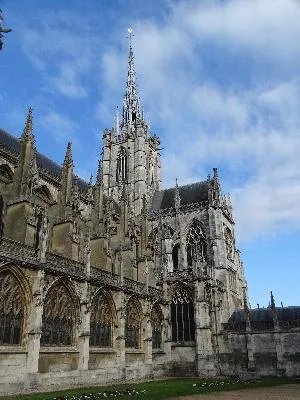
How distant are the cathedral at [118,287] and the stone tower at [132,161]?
0.30m

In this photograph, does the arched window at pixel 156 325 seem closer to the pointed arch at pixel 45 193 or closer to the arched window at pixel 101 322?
the arched window at pixel 101 322

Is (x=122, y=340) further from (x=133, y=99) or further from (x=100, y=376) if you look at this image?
(x=133, y=99)

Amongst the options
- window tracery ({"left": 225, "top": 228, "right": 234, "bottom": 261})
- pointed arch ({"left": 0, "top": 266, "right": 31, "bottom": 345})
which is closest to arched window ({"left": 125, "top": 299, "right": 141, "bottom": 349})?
pointed arch ({"left": 0, "top": 266, "right": 31, "bottom": 345})

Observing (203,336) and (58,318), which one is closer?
(58,318)

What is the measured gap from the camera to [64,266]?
19.6 m

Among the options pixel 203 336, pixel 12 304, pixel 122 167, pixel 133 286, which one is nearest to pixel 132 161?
pixel 122 167

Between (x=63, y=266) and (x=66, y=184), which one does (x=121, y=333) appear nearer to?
(x=63, y=266)

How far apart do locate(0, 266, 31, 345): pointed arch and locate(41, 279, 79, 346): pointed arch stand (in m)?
1.40

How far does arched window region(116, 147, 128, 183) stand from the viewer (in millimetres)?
48144

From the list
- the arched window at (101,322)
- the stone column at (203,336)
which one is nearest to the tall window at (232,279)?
the stone column at (203,336)

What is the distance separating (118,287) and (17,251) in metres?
8.28

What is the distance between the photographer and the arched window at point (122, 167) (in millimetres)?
48144

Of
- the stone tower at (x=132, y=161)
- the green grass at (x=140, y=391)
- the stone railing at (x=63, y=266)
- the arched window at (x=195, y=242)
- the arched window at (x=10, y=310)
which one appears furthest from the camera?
the stone tower at (x=132, y=161)

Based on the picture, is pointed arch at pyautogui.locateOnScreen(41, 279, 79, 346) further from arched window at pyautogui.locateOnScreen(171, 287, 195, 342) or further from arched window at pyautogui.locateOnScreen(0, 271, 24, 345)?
arched window at pyautogui.locateOnScreen(171, 287, 195, 342)
